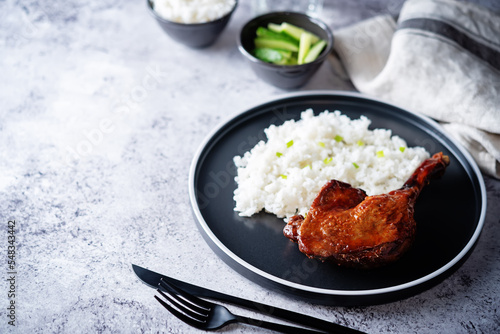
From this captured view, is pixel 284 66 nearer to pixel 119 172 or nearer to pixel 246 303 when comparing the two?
pixel 119 172

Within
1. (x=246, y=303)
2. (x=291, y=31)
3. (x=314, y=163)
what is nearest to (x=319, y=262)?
(x=246, y=303)

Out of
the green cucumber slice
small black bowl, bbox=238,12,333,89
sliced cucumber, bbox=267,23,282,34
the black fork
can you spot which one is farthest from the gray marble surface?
sliced cucumber, bbox=267,23,282,34

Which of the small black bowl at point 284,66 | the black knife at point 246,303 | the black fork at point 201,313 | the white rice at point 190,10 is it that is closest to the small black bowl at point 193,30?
the white rice at point 190,10

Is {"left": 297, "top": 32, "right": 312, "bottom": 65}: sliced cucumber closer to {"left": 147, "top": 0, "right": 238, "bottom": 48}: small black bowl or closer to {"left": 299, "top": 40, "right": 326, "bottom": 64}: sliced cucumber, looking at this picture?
{"left": 299, "top": 40, "right": 326, "bottom": 64}: sliced cucumber

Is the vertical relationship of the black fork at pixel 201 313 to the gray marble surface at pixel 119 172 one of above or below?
above

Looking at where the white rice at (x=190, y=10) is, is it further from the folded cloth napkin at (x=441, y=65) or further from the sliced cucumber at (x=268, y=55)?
the folded cloth napkin at (x=441, y=65)
